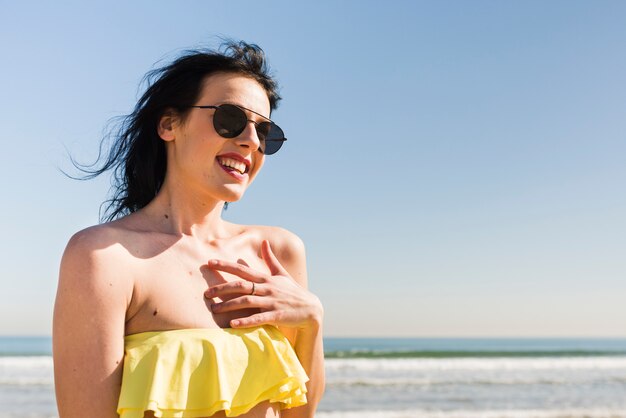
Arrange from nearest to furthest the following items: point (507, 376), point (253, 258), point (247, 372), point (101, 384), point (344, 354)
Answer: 1. point (101, 384)
2. point (247, 372)
3. point (253, 258)
4. point (507, 376)
5. point (344, 354)

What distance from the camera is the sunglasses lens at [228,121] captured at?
2.49m

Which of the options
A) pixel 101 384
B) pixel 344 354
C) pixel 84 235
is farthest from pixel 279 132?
pixel 344 354

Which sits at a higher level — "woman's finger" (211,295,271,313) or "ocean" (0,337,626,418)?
"woman's finger" (211,295,271,313)

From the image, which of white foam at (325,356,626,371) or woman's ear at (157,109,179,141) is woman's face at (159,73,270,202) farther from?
white foam at (325,356,626,371)

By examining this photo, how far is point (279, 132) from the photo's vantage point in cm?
279

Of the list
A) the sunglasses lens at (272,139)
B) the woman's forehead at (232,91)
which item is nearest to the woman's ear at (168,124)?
the woman's forehead at (232,91)

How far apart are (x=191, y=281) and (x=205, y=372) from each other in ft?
1.11

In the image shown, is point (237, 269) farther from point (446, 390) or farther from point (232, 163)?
point (446, 390)

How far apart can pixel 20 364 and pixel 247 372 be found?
19365 millimetres

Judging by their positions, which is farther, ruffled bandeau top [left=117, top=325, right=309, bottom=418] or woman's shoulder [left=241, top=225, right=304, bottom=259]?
woman's shoulder [left=241, top=225, right=304, bottom=259]

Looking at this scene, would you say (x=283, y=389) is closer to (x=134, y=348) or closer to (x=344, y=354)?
(x=134, y=348)

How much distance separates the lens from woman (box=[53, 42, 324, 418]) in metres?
2.13

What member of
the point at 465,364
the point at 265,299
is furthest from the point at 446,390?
the point at 265,299

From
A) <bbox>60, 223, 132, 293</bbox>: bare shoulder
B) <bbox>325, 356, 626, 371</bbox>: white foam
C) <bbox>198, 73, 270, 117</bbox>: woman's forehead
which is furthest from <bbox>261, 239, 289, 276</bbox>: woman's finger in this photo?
<bbox>325, 356, 626, 371</bbox>: white foam
